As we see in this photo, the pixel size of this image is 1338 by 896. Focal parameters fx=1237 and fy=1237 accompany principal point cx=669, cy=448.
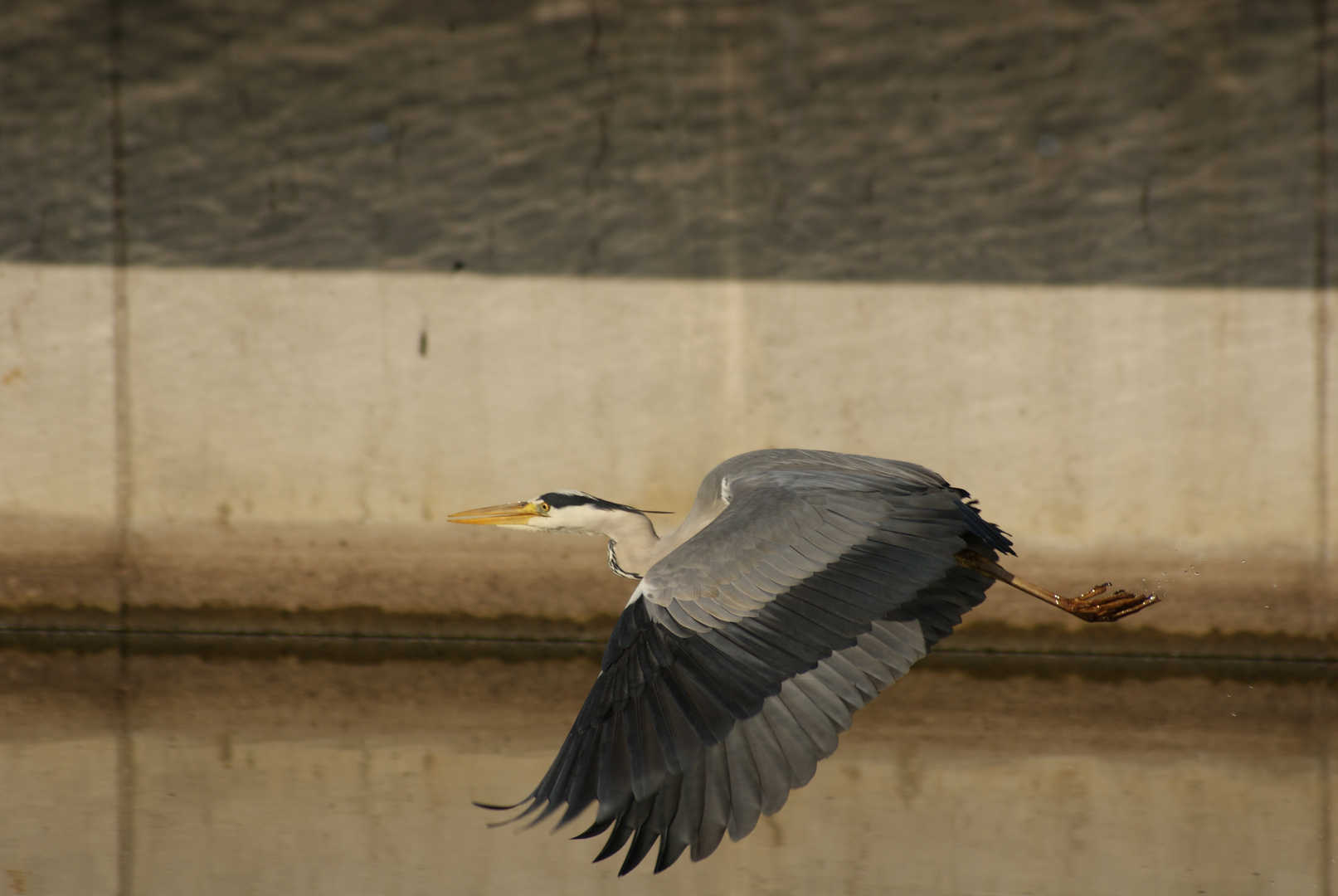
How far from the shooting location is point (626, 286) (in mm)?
6391

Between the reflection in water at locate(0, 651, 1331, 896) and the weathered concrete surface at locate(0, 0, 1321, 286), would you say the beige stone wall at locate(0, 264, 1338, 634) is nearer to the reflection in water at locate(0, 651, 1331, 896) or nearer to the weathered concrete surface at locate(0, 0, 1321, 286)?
the weathered concrete surface at locate(0, 0, 1321, 286)

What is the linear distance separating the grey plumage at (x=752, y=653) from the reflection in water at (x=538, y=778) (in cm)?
106

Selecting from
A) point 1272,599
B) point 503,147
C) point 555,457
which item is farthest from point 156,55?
point 1272,599

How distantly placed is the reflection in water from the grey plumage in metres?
1.06

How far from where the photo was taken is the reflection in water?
3895 millimetres

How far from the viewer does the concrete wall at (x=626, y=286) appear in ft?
20.2

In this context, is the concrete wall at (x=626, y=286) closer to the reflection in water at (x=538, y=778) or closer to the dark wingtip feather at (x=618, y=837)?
the reflection in water at (x=538, y=778)

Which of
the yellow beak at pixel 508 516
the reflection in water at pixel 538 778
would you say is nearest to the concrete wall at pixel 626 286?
the reflection in water at pixel 538 778

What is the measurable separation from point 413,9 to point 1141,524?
4.53 metres

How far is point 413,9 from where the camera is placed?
6.30m

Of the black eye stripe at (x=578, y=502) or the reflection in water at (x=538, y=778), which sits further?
the black eye stripe at (x=578, y=502)

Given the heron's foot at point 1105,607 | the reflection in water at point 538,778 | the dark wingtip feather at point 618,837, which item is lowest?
the reflection in water at point 538,778

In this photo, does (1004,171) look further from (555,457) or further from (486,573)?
(486,573)

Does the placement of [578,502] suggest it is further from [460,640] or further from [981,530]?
[460,640]
